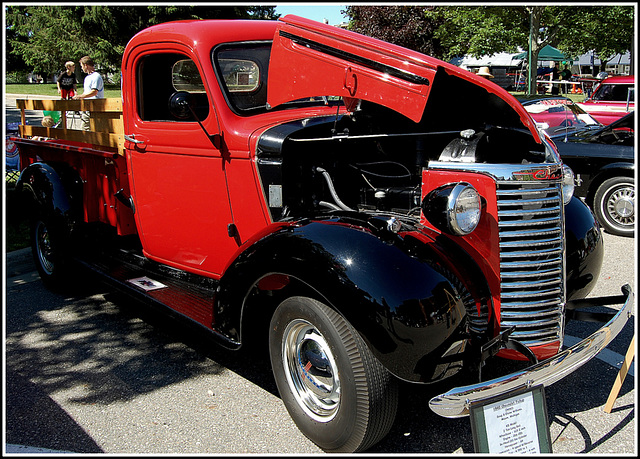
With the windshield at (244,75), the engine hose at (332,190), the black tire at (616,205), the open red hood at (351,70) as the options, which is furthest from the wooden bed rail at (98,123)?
the black tire at (616,205)

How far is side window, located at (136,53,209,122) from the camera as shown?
12.3 feet

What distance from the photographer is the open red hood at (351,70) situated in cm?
265

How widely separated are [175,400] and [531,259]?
6.87 ft

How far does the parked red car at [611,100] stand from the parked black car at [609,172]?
638 cm

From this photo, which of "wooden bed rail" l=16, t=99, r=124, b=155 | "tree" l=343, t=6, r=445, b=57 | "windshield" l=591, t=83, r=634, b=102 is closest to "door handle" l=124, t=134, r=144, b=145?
"wooden bed rail" l=16, t=99, r=124, b=155

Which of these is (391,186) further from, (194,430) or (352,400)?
(194,430)

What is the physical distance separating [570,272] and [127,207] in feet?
10.2

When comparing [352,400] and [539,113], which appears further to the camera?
[539,113]

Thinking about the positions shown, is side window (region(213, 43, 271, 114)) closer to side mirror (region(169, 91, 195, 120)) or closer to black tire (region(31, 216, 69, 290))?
side mirror (region(169, 91, 195, 120))

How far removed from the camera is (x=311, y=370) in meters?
2.75

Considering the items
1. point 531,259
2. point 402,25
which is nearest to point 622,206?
point 531,259

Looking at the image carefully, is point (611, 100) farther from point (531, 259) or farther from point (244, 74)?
point (531, 259)

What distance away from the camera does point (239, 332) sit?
2961 mm

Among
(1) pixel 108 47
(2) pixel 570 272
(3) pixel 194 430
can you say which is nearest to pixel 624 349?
(2) pixel 570 272
